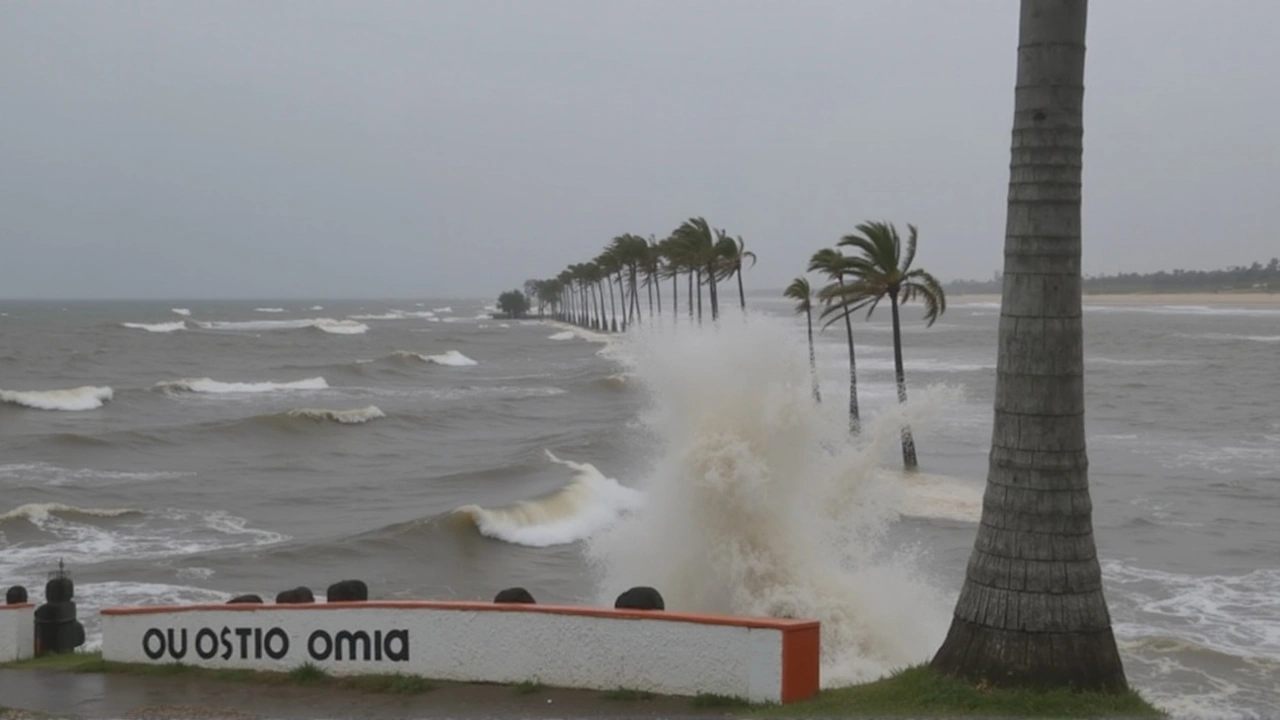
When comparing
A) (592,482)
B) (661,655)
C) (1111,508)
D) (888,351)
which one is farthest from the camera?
(888,351)

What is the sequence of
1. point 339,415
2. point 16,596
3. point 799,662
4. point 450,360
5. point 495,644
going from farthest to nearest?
point 450,360
point 339,415
point 16,596
point 495,644
point 799,662

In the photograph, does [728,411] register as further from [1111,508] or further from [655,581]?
[1111,508]

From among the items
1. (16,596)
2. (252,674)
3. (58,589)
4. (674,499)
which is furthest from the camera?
(674,499)

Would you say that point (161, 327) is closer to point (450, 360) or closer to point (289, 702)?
point (450, 360)

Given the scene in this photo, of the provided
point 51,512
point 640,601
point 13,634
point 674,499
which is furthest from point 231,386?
point 640,601

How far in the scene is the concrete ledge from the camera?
9.07m

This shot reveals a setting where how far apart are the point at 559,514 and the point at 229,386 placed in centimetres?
3927

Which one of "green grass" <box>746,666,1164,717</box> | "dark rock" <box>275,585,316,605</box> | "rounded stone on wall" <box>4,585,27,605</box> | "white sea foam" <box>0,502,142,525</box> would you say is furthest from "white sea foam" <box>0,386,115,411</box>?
"green grass" <box>746,666,1164,717</box>

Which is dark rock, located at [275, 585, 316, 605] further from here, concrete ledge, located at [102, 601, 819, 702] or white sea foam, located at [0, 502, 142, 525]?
white sea foam, located at [0, 502, 142, 525]

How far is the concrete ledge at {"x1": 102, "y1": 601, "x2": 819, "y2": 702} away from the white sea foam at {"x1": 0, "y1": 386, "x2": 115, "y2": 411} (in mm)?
42645

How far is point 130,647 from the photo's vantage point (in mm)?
11250

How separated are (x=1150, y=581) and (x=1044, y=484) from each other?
10.8 meters

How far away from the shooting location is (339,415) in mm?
42281

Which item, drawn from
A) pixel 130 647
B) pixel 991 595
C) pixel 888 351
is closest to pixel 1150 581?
pixel 991 595
